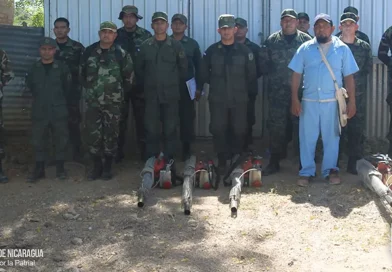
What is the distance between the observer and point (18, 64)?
27.7 ft

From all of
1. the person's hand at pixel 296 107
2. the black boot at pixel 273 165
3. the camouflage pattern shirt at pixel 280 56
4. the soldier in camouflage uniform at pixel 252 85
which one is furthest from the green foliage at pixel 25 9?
the person's hand at pixel 296 107

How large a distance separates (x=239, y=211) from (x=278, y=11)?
3933 mm

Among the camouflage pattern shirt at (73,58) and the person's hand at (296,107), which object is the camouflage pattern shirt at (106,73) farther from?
the person's hand at (296,107)

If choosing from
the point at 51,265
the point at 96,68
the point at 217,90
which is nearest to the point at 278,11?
the point at 217,90

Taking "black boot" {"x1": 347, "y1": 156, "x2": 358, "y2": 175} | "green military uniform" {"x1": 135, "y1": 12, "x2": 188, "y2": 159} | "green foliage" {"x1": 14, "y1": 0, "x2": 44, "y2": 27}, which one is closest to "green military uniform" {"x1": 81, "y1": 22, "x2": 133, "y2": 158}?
"green military uniform" {"x1": 135, "y1": 12, "x2": 188, "y2": 159}

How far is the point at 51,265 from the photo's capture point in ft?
14.4

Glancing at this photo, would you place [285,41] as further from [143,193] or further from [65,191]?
[65,191]

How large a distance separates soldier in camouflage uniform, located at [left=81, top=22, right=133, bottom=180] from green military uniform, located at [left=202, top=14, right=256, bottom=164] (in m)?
1.09

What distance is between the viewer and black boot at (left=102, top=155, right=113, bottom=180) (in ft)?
22.7

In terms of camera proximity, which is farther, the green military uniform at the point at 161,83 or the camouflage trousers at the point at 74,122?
the camouflage trousers at the point at 74,122

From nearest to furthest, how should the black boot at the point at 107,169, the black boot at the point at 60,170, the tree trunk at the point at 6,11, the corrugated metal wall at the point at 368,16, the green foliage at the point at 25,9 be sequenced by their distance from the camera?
the black boot at the point at 107,169 < the black boot at the point at 60,170 < the corrugated metal wall at the point at 368,16 < the tree trunk at the point at 6,11 < the green foliage at the point at 25,9

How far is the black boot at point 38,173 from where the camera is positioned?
272 inches

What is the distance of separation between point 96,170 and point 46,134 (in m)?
0.82

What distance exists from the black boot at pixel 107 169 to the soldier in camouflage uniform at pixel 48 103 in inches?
21.0
